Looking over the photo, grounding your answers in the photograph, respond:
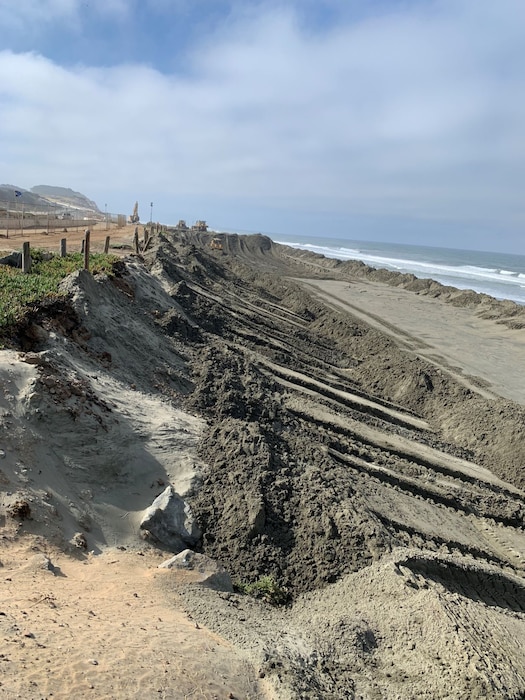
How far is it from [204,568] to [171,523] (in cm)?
94

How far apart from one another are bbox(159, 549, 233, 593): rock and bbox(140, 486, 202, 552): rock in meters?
0.56

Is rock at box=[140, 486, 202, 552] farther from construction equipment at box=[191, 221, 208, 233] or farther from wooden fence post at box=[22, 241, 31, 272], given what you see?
construction equipment at box=[191, 221, 208, 233]

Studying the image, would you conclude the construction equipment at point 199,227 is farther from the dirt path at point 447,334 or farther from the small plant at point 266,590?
the small plant at point 266,590

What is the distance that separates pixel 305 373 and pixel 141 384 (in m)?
6.60

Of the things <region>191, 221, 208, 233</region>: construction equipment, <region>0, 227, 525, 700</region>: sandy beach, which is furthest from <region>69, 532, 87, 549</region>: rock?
<region>191, 221, 208, 233</region>: construction equipment

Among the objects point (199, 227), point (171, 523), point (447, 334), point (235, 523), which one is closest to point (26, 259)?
point (171, 523)

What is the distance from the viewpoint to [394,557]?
631 centimetres

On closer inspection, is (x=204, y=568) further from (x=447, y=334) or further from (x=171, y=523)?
(x=447, y=334)

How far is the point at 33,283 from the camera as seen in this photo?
9.64 meters

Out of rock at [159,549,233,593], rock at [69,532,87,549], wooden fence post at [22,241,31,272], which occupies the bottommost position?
rock at [159,549,233,593]

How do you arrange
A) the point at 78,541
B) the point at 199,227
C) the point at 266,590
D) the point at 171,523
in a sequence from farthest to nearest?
the point at 199,227 < the point at 171,523 < the point at 266,590 < the point at 78,541

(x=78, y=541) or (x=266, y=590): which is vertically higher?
(x=78, y=541)

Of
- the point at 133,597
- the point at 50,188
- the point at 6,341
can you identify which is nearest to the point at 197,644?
the point at 133,597

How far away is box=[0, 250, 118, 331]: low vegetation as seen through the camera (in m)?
7.93
